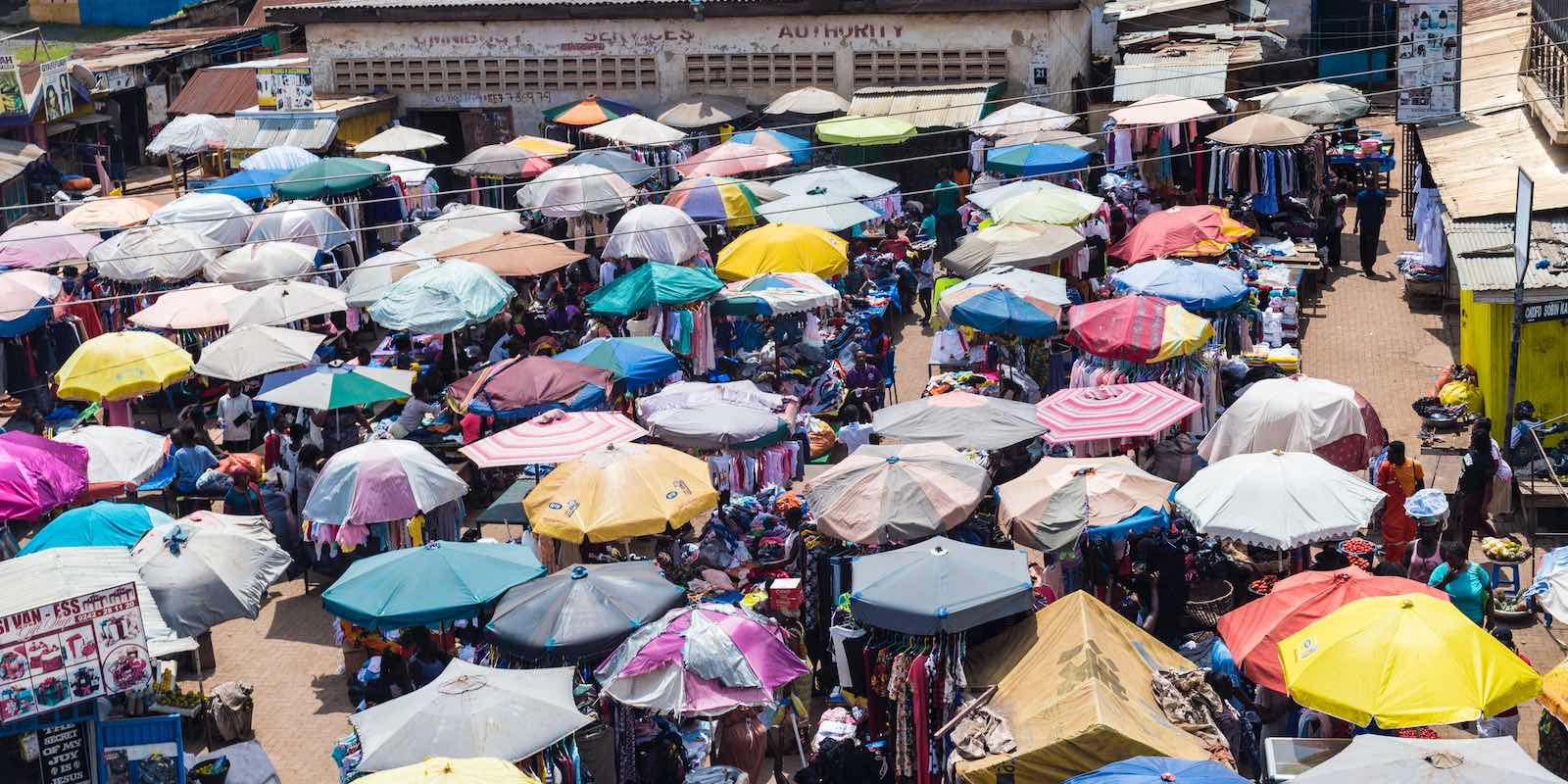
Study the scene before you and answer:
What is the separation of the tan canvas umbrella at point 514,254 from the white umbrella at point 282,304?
1.79 metres

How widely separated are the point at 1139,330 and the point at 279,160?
17412 millimetres

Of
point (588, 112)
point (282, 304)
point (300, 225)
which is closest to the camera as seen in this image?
point (282, 304)

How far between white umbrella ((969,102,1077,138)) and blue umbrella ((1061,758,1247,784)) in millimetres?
18138

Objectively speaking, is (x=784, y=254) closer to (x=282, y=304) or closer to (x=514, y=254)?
(x=514, y=254)

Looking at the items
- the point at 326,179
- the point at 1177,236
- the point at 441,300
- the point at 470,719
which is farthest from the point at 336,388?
the point at 1177,236

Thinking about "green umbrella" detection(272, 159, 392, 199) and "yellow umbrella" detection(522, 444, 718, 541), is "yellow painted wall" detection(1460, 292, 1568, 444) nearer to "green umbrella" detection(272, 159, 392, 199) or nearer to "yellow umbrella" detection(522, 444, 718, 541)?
"yellow umbrella" detection(522, 444, 718, 541)

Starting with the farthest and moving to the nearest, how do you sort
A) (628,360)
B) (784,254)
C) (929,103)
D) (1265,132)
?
1. (929,103)
2. (1265,132)
3. (784,254)
4. (628,360)

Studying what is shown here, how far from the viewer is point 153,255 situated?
23.0 m

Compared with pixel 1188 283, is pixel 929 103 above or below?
above

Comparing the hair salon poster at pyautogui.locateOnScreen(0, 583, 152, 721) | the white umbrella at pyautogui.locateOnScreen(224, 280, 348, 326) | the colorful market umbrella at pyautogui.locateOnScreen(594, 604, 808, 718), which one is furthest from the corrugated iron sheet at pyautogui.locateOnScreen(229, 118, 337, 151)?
the colorful market umbrella at pyautogui.locateOnScreen(594, 604, 808, 718)

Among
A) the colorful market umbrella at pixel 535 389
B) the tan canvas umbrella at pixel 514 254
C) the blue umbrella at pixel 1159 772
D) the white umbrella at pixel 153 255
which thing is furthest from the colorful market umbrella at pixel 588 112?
the blue umbrella at pixel 1159 772

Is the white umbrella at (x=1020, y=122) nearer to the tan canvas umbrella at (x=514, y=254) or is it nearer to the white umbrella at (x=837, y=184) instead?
the white umbrella at (x=837, y=184)

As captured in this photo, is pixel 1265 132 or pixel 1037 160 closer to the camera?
→ pixel 1265 132

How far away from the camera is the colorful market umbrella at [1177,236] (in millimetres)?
20469
